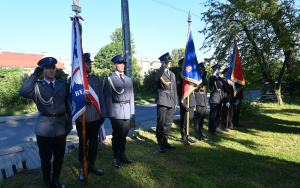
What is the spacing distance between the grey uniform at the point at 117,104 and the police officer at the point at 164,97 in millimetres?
929

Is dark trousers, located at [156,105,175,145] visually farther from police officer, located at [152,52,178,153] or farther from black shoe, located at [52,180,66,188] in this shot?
black shoe, located at [52,180,66,188]

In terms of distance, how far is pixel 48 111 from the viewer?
3127mm

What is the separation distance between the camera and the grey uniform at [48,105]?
2.96m

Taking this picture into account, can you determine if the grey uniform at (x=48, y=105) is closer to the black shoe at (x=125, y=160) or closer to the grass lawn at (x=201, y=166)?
the grass lawn at (x=201, y=166)

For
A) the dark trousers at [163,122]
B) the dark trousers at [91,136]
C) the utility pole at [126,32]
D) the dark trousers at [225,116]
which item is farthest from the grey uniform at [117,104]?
the dark trousers at [225,116]

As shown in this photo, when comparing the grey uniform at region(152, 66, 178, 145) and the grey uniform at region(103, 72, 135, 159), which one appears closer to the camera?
the grey uniform at region(103, 72, 135, 159)

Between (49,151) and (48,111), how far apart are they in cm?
63

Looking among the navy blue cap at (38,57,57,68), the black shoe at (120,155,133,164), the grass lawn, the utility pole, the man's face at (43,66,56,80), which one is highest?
the utility pole

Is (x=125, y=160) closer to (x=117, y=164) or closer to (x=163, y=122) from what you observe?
(x=117, y=164)

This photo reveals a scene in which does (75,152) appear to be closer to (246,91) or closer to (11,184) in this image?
(11,184)

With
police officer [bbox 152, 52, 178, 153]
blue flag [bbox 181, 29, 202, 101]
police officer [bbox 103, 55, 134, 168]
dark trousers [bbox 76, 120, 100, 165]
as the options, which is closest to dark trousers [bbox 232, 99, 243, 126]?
blue flag [bbox 181, 29, 202, 101]

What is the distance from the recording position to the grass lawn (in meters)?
3.46

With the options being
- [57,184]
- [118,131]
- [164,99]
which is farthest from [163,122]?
[57,184]

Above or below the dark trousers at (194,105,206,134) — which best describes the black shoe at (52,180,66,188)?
below
